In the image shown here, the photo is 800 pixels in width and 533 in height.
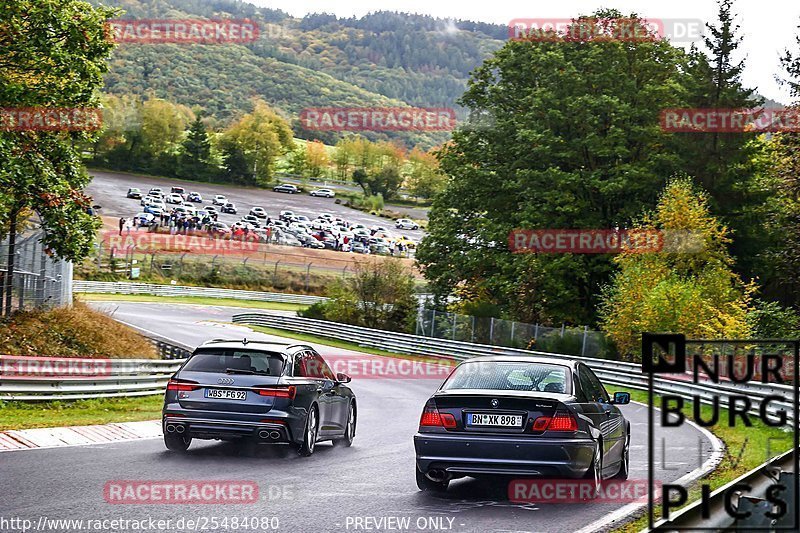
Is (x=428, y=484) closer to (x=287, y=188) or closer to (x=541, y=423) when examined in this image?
(x=541, y=423)

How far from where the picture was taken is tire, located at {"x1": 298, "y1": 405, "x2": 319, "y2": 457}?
13.5 metres

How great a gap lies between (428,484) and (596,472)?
1.72 metres

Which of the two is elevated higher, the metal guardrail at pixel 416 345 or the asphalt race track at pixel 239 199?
the asphalt race track at pixel 239 199

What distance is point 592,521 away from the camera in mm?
9031

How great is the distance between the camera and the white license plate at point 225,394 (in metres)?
13.1

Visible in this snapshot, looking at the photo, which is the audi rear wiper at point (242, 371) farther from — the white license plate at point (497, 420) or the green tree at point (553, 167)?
the green tree at point (553, 167)

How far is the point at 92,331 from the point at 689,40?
109ft

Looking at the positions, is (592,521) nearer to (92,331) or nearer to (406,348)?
(92,331)

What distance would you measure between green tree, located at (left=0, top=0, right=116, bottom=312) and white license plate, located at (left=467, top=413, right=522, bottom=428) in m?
14.7

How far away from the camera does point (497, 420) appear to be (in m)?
10.0

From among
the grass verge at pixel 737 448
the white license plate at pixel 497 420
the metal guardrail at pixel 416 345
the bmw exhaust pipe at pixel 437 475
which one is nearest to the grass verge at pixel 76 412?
the bmw exhaust pipe at pixel 437 475

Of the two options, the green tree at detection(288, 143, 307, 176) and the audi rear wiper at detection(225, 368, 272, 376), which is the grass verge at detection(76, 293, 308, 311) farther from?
the green tree at detection(288, 143, 307, 176)

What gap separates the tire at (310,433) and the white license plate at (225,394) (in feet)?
3.19

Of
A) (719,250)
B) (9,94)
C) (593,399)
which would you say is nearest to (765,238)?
(719,250)
